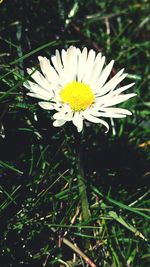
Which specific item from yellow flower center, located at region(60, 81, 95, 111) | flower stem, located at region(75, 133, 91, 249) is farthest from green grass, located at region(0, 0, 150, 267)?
yellow flower center, located at region(60, 81, 95, 111)

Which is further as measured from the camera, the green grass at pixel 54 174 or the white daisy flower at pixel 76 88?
the green grass at pixel 54 174

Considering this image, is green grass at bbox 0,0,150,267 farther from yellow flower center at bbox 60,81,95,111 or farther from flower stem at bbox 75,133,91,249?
yellow flower center at bbox 60,81,95,111

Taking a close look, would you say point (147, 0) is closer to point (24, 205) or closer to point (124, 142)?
point (124, 142)

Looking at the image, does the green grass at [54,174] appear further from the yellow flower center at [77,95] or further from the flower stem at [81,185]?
the yellow flower center at [77,95]

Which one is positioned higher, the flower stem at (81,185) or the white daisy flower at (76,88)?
the white daisy flower at (76,88)

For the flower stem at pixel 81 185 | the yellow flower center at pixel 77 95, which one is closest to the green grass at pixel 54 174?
the flower stem at pixel 81 185

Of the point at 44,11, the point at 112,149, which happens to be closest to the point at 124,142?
the point at 112,149

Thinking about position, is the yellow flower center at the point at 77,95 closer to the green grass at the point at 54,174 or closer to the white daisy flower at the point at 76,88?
the white daisy flower at the point at 76,88

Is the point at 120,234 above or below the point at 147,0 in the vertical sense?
below
